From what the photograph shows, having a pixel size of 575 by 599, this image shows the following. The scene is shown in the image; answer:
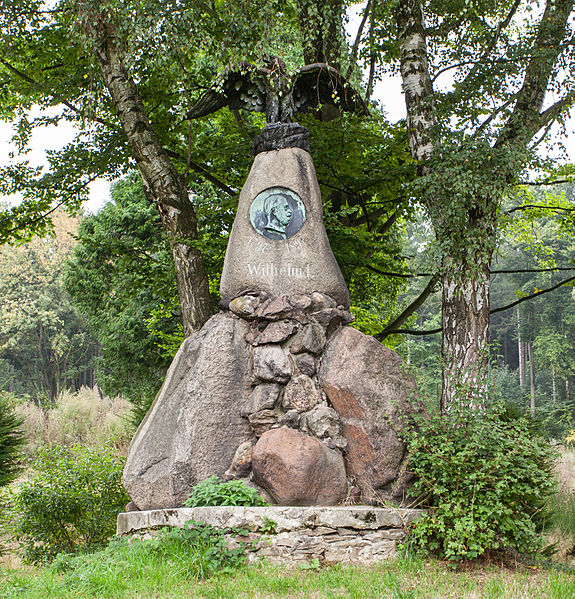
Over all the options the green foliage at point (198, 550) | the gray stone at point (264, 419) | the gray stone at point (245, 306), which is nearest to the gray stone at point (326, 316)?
the gray stone at point (245, 306)

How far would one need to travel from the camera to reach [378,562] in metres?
5.39

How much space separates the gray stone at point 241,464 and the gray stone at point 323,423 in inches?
24.8

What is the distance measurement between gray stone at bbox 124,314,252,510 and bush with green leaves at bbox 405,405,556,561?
70.3 inches

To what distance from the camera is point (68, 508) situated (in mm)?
8312

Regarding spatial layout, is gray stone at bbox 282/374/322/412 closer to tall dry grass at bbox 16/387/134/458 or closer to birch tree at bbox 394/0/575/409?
birch tree at bbox 394/0/575/409

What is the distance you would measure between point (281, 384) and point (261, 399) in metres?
0.26

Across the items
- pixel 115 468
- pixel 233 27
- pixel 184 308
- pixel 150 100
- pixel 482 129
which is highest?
pixel 150 100

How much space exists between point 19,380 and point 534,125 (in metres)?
35.0

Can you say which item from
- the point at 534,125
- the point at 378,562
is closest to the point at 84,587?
the point at 378,562

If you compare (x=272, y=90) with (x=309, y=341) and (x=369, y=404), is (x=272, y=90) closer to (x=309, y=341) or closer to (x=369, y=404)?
(x=309, y=341)

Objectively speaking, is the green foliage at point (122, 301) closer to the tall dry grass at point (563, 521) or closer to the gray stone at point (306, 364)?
the tall dry grass at point (563, 521)

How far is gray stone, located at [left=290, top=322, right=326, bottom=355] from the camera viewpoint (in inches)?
256

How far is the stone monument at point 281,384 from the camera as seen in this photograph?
609 cm

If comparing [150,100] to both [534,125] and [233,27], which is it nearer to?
[233,27]
